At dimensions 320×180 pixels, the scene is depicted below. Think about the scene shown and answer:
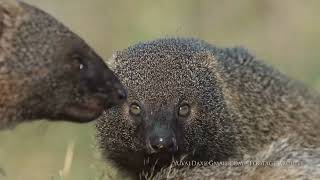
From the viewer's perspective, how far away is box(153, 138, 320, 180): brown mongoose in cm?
589

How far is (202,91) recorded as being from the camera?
6.53m

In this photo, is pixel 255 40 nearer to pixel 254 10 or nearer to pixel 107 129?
Result: pixel 254 10

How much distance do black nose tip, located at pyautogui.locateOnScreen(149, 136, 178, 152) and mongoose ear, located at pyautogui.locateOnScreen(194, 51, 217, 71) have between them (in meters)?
0.89

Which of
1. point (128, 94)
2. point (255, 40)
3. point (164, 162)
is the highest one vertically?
point (255, 40)

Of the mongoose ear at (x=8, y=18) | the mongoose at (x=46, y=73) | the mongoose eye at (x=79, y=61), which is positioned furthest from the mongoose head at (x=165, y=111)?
the mongoose ear at (x=8, y=18)

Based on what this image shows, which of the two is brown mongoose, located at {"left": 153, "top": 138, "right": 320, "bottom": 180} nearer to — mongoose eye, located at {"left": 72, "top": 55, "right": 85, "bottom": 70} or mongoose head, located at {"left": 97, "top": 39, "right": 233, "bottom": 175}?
A: mongoose head, located at {"left": 97, "top": 39, "right": 233, "bottom": 175}

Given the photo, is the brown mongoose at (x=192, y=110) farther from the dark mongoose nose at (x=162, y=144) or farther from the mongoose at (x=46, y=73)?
the mongoose at (x=46, y=73)

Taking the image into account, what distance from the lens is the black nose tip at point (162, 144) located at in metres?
5.95

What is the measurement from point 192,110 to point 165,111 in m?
0.21

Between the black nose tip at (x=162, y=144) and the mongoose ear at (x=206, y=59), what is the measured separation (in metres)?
0.89

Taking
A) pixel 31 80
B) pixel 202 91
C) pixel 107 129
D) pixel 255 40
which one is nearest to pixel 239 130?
pixel 202 91

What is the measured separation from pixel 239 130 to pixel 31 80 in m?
1.63

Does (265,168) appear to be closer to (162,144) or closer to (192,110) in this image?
(162,144)

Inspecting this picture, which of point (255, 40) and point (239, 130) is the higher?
point (255, 40)
